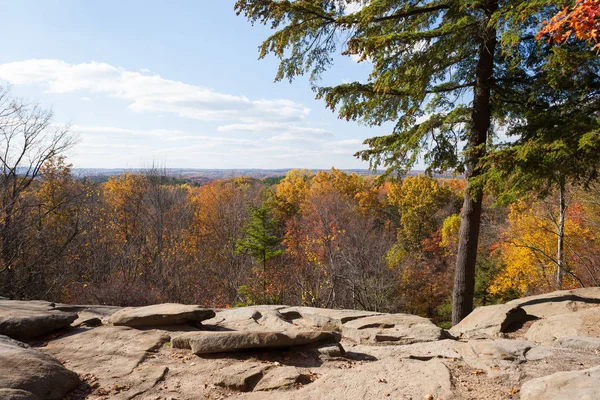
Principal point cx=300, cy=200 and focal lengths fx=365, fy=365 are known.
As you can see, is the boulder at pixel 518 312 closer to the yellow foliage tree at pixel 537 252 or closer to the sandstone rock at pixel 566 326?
the sandstone rock at pixel 566 326

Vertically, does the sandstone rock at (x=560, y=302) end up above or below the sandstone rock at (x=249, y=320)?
above

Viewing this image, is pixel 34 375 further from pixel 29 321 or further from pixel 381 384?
pixel 381 384

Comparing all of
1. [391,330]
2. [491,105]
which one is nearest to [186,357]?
[391,330]

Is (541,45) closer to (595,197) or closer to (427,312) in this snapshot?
(595,197)

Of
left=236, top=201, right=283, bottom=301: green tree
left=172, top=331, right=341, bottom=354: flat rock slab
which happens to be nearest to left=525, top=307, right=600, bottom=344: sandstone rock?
left=172, top=331, right=341, bottom=354: flat rock slab

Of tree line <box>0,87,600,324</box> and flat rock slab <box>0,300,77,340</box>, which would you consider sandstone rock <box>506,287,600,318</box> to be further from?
flat rock slab <box>0,300,77,340</box>

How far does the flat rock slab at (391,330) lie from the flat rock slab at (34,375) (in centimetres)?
439

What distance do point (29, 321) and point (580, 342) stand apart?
27.5 feet

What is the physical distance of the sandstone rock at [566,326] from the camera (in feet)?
19.0

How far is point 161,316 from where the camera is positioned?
6.39 meters

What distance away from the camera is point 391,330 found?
666 centimetres

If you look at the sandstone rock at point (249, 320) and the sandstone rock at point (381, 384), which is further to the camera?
the sandstone rock at point (249, 320)

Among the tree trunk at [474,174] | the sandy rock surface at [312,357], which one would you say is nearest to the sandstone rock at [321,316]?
the sandy rock surface at [312,357]

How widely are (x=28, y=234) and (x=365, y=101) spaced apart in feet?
46.7
